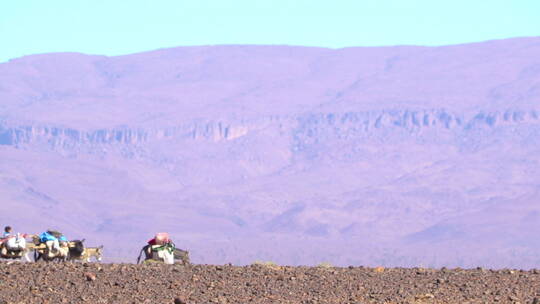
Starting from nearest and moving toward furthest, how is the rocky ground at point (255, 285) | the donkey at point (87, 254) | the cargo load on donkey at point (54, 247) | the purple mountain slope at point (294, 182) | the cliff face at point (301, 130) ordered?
the rocky ground at point (255, 285)
the cargo load on donkey at point (54, 247)
the donkey at point (87, 254)
the purple mountain slope at point (294, 182)
the cliff face at point (301, 130)

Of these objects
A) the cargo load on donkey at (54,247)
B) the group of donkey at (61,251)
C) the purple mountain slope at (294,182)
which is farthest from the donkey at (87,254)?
the purple mountain slope at (294,182)

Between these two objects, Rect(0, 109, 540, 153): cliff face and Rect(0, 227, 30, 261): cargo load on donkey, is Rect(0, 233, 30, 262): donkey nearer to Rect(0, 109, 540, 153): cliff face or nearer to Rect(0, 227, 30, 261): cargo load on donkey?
Rect(0, 227, 30, 261): cargo load on donkey

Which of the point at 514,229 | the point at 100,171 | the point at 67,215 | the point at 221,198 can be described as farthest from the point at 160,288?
the point at 100,171

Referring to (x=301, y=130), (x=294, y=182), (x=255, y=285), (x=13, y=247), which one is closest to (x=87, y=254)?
(x=13, y=247)

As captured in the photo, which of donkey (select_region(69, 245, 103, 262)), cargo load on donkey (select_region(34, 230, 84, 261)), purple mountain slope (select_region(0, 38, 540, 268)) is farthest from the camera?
purple mountain slope (select_region(0, 38, 540, 268))

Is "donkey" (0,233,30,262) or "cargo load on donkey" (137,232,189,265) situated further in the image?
"donkey" (0,233,30,262)

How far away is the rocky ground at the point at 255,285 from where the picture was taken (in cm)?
1348

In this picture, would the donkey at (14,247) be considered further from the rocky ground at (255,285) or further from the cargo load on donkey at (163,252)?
the rocky ground at (255,285)

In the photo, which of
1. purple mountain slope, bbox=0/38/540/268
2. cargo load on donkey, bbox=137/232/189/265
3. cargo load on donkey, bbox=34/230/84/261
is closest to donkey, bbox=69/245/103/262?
cargo load on donkey, bbox=34/230/84/261

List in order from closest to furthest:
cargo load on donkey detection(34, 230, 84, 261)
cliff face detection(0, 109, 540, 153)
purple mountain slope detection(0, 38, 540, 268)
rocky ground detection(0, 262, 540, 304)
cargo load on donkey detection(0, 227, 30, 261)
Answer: rocky ground detection(0, 262, 540, 304), cargo load on donkey detection(0, 227, 30, 261), cargo load on donkey detection(34, 230, 84, 261), purple mountain slope detection(0, 38, 540, 268), cliff face detection(0, 109, 540, 153)

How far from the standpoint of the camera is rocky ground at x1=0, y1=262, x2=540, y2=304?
13477 mm

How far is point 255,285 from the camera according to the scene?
572 inches

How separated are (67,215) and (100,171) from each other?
23.1 m

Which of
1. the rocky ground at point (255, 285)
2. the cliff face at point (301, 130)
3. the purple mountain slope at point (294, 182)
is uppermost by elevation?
the cliff face at point (301, 130)
